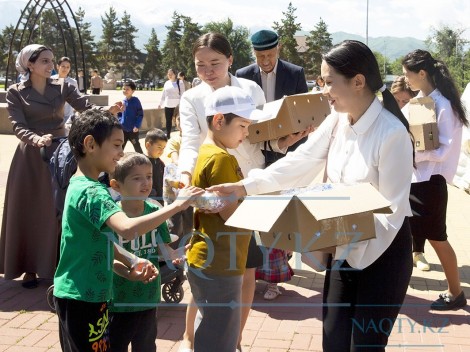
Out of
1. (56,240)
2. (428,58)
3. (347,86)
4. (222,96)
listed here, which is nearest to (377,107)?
(347,86)

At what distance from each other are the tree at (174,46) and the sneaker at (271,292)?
276 ft

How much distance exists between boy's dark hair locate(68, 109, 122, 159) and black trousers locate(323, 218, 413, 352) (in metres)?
1.20

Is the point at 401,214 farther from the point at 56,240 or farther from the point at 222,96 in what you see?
the point at 56,240

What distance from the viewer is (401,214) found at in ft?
8.80

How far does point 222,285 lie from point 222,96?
0.94 m

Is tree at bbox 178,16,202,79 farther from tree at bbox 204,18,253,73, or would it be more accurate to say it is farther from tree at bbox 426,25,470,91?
tree at bbox 426,25,470,91

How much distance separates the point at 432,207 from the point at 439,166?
0.33m

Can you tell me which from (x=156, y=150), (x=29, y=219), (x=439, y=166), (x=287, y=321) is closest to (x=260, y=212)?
(x=287, y=321)

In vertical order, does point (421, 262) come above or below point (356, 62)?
below

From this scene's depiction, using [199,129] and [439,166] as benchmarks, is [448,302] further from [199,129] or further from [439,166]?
[199,129]

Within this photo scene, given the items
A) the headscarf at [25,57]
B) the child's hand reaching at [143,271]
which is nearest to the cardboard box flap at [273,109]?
the child's hand reaching at [143,271]

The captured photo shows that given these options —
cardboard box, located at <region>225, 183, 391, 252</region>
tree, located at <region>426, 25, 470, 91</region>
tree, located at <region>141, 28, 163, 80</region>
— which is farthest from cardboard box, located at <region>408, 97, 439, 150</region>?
tree, located at <region>141, 28, 163, 80</region>

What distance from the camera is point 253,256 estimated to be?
3.80 meters

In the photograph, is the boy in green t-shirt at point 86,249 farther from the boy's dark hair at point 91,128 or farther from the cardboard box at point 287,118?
the cardboard box at point 287,118
